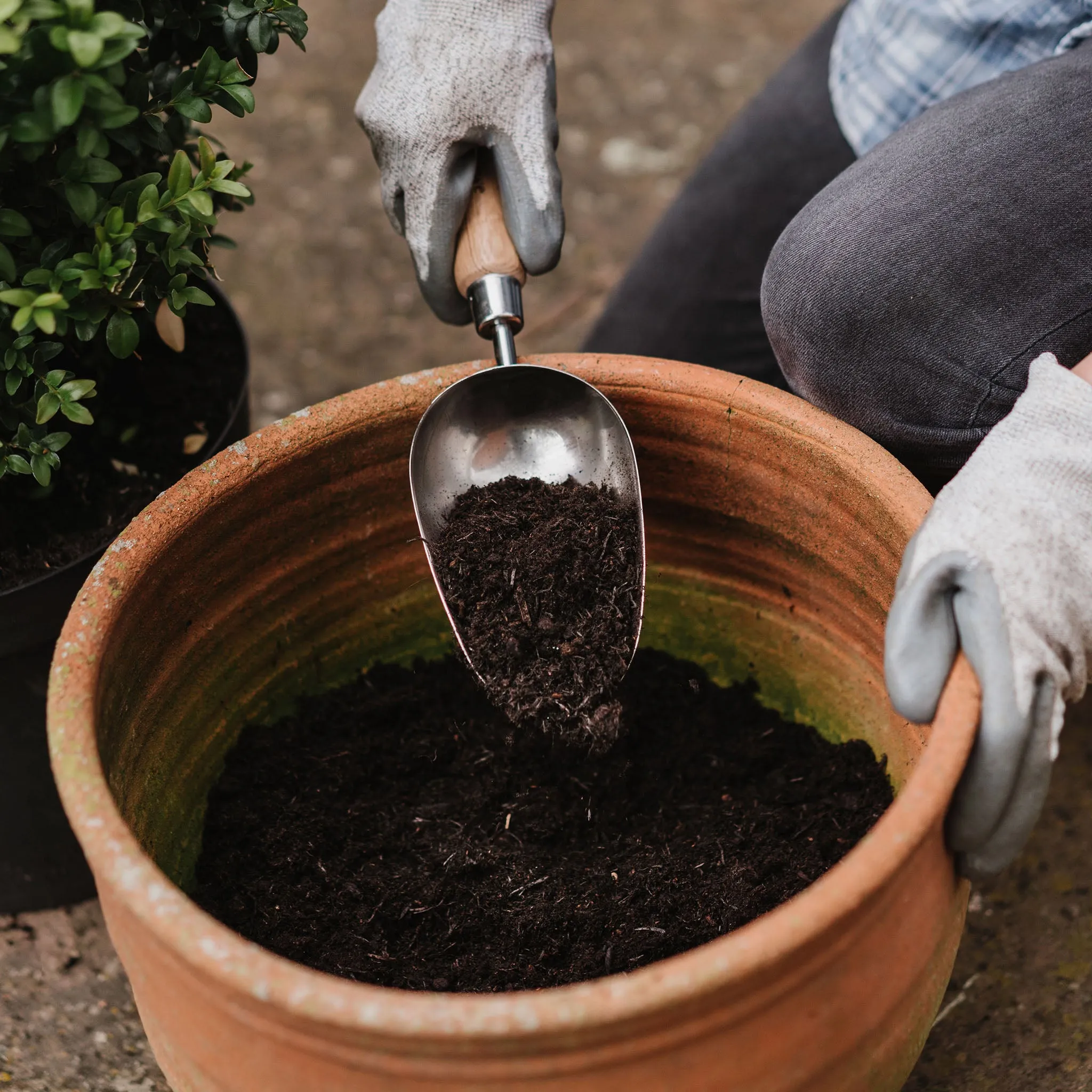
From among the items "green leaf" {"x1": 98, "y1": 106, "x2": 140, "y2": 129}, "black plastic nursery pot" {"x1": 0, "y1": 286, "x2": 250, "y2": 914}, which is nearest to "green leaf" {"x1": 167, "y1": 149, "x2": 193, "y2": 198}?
"green leaf" {"x1": 98, "y1": 106, "x2": 140, "y2": 129}

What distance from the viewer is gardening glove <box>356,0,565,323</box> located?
1423mm

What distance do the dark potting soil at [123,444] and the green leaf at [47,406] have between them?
7.8 inches

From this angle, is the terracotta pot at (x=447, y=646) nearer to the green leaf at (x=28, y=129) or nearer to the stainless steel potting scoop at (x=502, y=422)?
the stainless steel potting scoop at (x=502, y=422)

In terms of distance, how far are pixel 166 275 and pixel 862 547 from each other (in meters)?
0.84

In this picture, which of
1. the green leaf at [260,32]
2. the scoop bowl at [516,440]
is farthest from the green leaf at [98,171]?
Result: the scoop bowl at [516,440]

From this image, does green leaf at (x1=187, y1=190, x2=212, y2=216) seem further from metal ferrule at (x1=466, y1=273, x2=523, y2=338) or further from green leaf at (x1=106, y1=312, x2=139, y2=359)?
metal ferrule at (x1=466, y1=273, x2=523, y2=338)

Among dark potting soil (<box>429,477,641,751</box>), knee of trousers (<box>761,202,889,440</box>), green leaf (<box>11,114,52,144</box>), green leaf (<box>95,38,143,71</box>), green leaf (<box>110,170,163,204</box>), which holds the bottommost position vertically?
dark potting soil (<box>429,477,641,751</box>)

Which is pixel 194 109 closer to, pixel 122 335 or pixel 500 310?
pixel 122 335

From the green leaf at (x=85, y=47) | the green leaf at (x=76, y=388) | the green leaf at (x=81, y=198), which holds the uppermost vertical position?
the green leaf at (x=85, y=47)

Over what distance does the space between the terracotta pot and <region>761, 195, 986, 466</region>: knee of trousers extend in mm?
Answer: 118

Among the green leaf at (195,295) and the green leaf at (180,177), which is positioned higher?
the green leaf at (180,177)

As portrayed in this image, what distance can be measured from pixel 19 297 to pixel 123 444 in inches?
20.6

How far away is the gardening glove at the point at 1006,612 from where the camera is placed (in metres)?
0.96

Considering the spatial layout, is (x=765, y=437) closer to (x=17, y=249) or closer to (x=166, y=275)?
(x=166, y=275)
